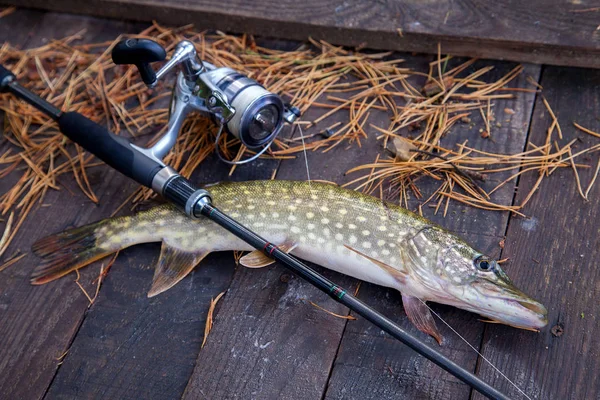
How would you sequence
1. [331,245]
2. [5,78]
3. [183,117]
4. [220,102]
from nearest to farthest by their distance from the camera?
[331,245] < [220,102] < [183,117] < [5,78]

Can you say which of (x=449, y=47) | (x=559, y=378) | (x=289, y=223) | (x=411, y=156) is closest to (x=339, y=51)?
(x=449, y=47)

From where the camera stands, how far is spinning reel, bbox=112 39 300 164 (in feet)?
8.10

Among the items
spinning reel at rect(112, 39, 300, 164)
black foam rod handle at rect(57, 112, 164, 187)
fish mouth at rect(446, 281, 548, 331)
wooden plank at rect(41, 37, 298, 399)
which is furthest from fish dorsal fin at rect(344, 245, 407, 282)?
black foam rod handle at rect(57, 112, 164, 187)

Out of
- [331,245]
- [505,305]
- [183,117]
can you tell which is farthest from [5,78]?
[505,305]

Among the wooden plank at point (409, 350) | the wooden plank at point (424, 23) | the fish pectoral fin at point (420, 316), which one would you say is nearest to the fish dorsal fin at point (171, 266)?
the wooden plank at point (409, 350)

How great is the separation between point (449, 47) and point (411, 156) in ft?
2.14

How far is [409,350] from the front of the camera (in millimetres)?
2186

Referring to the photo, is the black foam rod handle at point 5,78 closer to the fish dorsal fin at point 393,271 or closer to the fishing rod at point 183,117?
the fishing rod at point 183,117

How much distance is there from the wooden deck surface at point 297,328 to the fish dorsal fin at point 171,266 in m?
0.05

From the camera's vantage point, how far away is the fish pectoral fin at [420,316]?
86.2 inches

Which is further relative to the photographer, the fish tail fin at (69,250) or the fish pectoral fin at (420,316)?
the fish tail fin at (69,250)

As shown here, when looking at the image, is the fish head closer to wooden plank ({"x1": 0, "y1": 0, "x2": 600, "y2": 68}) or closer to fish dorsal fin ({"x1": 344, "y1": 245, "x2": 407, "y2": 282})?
fish dorsal fin ({"x1": 344, "y1": 245, "x2": 407, "y2": 282})

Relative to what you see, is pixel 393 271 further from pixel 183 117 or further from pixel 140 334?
pixel 183 117

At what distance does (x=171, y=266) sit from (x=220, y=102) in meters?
0.69
